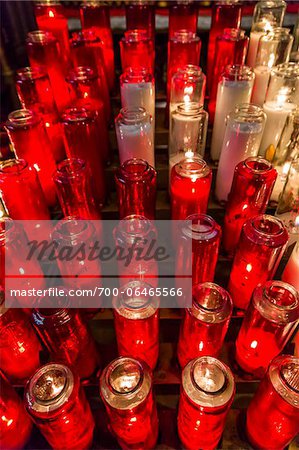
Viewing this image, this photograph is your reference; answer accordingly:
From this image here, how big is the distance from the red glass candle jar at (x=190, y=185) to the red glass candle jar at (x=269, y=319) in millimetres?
181

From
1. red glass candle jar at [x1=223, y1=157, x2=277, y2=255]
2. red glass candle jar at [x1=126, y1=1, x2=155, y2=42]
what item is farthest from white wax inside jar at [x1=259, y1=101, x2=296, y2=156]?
red glass candle jar at [x1=126, y1=1, x2=155, y2=42]

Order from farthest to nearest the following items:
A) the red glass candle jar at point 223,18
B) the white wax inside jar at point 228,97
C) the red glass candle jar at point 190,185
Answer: the red glass candle jar at point 223,18 < the white wax inside jar at point 228,97 < the red glass candle jar at point 190,185

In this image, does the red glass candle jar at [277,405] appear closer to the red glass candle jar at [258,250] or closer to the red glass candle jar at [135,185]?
the red glass candle jar at [258,250]

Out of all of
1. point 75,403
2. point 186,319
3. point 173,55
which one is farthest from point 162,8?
point 75,403

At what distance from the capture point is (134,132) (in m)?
0.64

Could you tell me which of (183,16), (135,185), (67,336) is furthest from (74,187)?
(183,16)

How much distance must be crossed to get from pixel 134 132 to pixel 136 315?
1.09 ft

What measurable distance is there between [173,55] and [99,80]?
0.60 feet

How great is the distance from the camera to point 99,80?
77 centimetres

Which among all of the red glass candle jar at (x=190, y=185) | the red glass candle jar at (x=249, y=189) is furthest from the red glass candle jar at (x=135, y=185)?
the red glass candle jar at (x=249, y=189)

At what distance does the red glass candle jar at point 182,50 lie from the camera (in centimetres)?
79

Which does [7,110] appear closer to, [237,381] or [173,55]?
[173,55]

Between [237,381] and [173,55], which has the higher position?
[173,55]

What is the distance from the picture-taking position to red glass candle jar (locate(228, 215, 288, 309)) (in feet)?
1.71
